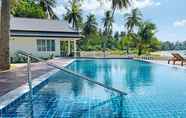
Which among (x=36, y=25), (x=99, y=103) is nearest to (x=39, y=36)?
(x=36, y=25)

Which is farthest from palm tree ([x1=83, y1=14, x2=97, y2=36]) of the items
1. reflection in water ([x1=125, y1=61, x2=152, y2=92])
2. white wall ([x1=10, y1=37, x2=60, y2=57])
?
reflection in water ([x1=125, y1=61, x2=152, y2=92])

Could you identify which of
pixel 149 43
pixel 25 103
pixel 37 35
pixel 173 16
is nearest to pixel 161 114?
pixel 25 103

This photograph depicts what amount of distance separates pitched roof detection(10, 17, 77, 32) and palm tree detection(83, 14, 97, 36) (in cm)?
2174

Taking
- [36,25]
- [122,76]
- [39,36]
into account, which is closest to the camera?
[122,76]

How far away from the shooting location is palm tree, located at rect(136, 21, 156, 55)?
37375 mm

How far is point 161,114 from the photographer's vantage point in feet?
21.9

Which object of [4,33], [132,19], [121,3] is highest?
[121,3]

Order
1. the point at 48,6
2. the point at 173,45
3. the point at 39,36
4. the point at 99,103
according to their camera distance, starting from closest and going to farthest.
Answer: the point at 99,103
the point at 39,36
the point at 48,6
the point at 173,45

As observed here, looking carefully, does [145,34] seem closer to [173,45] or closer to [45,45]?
[45,45]

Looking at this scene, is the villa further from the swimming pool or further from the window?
the swimming pool

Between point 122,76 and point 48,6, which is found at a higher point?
point 48,6

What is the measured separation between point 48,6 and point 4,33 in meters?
29.9

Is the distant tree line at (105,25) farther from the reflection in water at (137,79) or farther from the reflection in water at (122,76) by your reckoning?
the reflection in water at (137,79)

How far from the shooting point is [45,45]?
92.3ft
